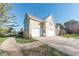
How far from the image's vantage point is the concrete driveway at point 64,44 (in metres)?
2.19

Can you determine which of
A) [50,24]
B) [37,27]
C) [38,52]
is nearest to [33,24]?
[37,27]

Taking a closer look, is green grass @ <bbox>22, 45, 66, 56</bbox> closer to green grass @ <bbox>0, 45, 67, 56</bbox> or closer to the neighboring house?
green grass @ <bbox>0, 45, 67, 56</bbox>

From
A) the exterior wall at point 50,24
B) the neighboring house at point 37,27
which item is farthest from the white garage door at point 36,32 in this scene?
the exterior wall at point 50,24

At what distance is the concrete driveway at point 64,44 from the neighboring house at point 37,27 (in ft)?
0.18

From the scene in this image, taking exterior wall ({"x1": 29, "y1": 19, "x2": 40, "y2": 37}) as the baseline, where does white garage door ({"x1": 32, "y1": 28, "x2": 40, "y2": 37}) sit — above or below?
below

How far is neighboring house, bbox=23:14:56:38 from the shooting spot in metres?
2.25

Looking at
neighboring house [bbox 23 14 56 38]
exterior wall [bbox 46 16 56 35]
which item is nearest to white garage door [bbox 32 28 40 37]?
neighboring house [bbox 23 14 56 38]

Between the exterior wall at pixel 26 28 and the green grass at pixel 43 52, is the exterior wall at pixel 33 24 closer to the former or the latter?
the exterior wall at pixel 26 28

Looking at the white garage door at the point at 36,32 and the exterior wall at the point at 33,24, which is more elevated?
the exterior wall at the point at 33,24

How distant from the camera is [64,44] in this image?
2213 millimetres

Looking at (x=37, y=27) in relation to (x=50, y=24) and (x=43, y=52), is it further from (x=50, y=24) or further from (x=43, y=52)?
(x=43, y=52)

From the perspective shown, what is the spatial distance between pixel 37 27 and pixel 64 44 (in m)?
0.31

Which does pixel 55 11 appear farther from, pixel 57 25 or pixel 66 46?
pixel 66 46

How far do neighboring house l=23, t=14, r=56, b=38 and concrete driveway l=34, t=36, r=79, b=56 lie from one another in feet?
0.18
